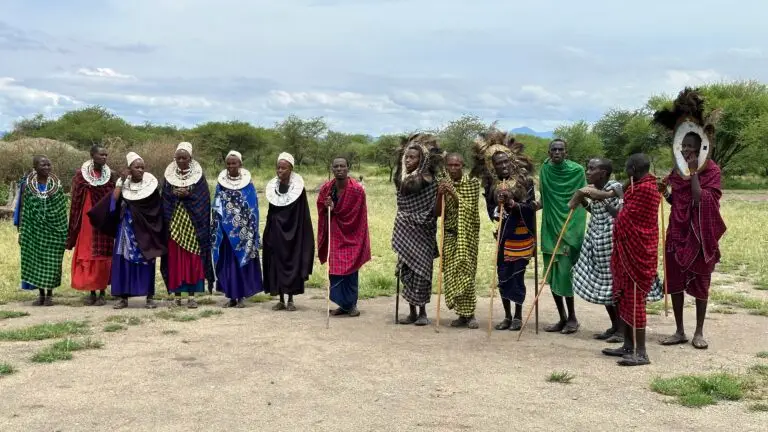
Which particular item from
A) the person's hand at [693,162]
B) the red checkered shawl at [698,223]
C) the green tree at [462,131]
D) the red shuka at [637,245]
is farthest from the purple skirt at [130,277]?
the green tree at [462,131]

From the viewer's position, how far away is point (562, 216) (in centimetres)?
682

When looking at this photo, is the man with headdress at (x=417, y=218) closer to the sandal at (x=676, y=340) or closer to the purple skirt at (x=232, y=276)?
the purple skirt at (x=232, y=276)

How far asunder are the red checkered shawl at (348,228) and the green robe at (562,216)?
2002mm

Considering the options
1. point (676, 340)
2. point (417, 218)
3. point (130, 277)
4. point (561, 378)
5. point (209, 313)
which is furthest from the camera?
point (130, 277)

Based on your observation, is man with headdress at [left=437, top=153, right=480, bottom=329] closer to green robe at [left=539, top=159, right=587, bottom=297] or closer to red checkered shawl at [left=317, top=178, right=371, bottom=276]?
green robe at [left=539, top=159, right=587, bottom=297]

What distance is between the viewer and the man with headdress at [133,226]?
773 cm

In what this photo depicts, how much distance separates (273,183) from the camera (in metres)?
7.96

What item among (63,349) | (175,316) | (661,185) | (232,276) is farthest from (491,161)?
(63,349)

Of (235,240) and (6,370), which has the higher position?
(235,240)

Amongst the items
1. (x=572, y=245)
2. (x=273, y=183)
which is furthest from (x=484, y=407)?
(x=273, y=183)

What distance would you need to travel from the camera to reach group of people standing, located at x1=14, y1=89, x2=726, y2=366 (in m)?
6.02

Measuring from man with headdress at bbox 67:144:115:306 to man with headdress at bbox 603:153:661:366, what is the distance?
5.67 metres

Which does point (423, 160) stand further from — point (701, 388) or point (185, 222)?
point (701, 388)

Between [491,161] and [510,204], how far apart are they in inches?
18.6
